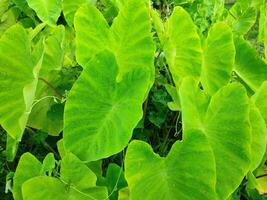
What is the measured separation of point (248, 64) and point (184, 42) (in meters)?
0.23

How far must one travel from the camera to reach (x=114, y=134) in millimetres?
998

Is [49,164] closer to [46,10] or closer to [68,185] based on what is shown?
[68,185]

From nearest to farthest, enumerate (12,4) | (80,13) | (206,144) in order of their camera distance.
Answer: (206,144) < (80,13) < (12,4)

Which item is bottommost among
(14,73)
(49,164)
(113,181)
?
(113,181)

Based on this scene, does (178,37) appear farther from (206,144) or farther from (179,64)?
(206,144)

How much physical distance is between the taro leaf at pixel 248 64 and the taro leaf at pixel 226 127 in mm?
301

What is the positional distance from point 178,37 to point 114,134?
0.32 m

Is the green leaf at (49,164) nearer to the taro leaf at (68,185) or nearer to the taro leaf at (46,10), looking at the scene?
the taro leaf at (68,185)

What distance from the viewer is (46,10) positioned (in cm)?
148

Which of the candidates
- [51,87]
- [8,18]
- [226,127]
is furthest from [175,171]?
[8,18]

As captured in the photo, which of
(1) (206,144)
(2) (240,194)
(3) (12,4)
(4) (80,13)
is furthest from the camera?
(3) (12,4)

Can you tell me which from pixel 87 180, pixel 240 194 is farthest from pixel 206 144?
pixel 240 194

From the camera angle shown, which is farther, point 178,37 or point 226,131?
point 178,37

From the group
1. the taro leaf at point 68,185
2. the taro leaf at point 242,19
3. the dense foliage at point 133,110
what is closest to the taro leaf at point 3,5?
the dense foliage at point 133,110
